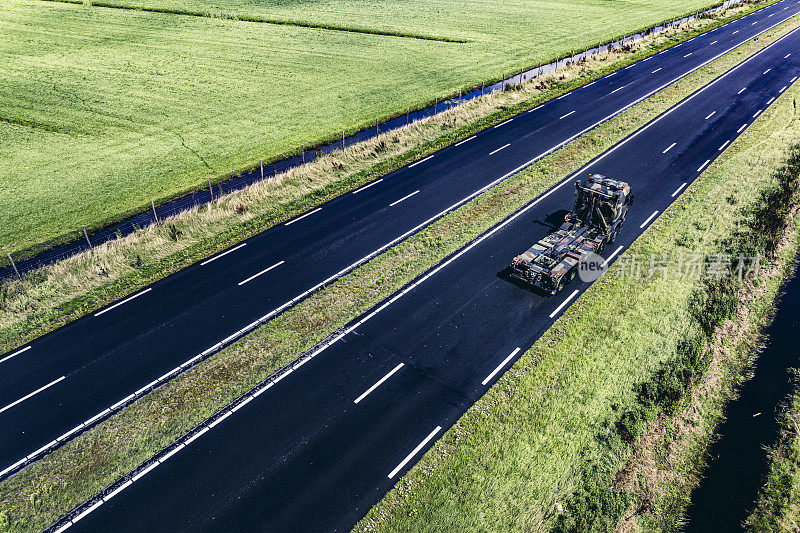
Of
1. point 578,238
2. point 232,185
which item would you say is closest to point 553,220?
point 578,238

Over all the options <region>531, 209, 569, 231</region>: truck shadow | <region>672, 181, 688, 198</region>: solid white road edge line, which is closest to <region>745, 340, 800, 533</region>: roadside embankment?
<region>531, 209, 569, 231</region>: truck shadow

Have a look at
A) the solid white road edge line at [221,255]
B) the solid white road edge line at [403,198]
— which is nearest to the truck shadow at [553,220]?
the solid white road edge line at [403,198]

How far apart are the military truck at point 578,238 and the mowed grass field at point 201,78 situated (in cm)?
2197

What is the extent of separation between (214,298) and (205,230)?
641cm

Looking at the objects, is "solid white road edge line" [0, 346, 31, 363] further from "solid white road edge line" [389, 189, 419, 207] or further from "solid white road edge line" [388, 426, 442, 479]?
"solid white road edge line" [389, 189, 419, 207]

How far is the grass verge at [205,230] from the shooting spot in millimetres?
22375

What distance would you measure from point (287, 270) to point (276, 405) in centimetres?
875

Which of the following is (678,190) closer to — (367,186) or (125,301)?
(367,186)

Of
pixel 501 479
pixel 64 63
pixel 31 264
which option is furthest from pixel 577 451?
pixel 64 63

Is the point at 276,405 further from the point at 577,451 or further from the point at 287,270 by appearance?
the point at 577,451

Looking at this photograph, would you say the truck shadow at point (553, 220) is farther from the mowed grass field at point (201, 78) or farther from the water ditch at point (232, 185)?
the mowed grass field at point (201, 78)

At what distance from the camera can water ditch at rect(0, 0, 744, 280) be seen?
84.9 feet

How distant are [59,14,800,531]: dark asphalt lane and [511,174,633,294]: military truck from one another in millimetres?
896

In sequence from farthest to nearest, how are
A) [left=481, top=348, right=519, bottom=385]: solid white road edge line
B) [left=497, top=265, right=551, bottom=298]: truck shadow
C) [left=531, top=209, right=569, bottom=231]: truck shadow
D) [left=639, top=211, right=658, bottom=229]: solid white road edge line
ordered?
[left=639, top=211, right=658, bottom=229]: solid white road edge line → [left=531, top=209, right=569, bottom=231]: truck shadow → [left=497, top=265, right=551, bottom=298]: truck shadow → [left=481, top=348, right=519, bottom=385]: solid white road edge line
